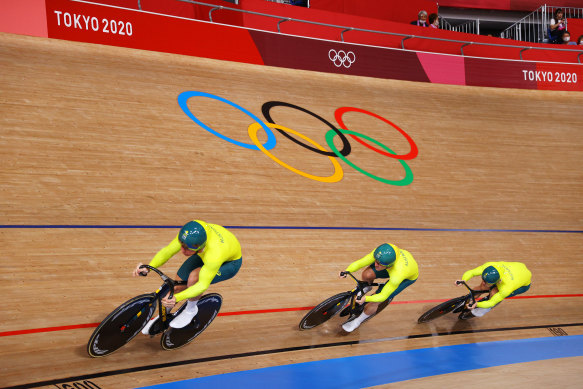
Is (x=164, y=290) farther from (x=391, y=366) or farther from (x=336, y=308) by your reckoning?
(x=391, y=366)

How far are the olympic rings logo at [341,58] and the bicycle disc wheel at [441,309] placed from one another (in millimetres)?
4194

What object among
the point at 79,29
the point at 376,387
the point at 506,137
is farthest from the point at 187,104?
the point at 506,137

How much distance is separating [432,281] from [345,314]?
1519 millimetres

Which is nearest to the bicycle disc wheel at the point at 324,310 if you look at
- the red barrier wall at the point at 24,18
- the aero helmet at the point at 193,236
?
the aero helmet at the point at 193,236

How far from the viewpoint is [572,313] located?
19.7 feet

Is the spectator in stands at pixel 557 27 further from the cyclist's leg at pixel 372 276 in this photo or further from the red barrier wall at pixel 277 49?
the cyclist's leg at pixel 372 276

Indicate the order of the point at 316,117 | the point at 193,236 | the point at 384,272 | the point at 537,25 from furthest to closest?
the point at 537,25
the point at 316,117
the point at 384,272
the point at 193,236

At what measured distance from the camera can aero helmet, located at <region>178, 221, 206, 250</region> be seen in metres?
3.22

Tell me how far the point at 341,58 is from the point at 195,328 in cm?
533

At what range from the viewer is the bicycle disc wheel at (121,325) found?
3.42 metres

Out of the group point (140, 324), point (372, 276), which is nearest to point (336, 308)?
point (372, 276)

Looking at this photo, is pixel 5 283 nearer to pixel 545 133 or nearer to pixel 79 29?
pixel 79 29

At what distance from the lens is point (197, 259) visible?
3869mm

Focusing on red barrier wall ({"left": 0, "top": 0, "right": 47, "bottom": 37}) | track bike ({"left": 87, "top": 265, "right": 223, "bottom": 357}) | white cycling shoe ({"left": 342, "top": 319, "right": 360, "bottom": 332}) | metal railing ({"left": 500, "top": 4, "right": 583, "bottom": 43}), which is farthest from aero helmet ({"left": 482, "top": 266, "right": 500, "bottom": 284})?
metal railing ({"left": 500, "top": 4, "right": 583, "bottom": 43})
